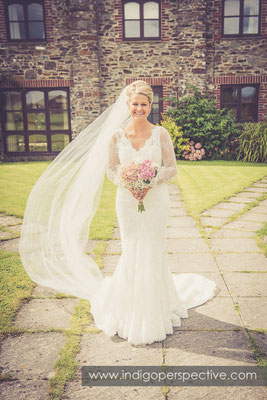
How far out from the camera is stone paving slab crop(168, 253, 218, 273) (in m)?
4.07

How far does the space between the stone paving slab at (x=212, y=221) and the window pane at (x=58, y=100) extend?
9.80m

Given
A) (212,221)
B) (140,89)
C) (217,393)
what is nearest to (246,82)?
(212,221)

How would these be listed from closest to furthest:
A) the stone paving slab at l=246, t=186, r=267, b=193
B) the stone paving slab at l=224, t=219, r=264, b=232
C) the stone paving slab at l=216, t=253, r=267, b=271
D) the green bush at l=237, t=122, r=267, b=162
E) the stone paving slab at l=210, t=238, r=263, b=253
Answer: the stone paving slab at l=216, t=253, r=267, b=271 → the stone paving slab at l=210, t=238, r=263, b=253 → the stone paving slab at l=224, t=219, r=264, b=232 → the stone paving slab at l=246, t=186, r=267, b=193 → the green bush at l=237, t=122, r=267, b=162

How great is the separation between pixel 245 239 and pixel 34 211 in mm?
2985

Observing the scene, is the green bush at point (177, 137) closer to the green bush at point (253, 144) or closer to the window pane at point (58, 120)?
the green bush at point (253, 144)

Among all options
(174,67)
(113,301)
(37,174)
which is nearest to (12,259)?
(113,301)

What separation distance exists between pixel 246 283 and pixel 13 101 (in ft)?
42.3

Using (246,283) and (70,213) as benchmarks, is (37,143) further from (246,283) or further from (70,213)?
(246,283)

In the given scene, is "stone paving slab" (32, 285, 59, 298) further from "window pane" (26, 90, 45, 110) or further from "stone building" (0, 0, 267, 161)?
"window pane" (26, 90, 45, 110)

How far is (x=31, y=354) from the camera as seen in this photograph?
263cm

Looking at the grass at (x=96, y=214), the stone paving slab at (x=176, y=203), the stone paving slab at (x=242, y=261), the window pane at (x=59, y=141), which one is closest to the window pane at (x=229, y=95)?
the grass at (x=96, y=214)

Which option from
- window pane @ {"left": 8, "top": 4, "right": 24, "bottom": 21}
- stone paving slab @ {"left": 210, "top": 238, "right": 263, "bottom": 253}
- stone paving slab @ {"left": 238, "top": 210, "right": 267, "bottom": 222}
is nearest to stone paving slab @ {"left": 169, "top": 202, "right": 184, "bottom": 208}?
stone paving slab @ {"left": 238, "top": 210, "right": 267, "bottom": 222}

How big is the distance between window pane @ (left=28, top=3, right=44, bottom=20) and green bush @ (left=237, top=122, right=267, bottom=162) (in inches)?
356

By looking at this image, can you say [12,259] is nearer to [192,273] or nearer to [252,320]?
[192,273]
